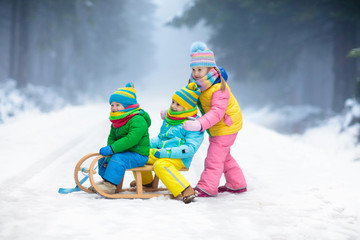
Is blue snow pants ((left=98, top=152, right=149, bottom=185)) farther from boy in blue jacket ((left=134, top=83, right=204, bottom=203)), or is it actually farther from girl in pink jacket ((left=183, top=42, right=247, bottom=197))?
girl in pink jacket ((left=183, top=42, right=247, bottom=197))

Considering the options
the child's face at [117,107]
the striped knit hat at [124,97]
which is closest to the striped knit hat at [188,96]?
the striped knit hat at [124,97]

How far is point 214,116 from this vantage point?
4.94m

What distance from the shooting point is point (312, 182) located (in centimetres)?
605

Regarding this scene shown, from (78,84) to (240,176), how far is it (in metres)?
30.6

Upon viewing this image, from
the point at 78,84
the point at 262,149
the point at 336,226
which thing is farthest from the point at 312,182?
the point at 78,84

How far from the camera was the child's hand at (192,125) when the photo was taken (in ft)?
15.5

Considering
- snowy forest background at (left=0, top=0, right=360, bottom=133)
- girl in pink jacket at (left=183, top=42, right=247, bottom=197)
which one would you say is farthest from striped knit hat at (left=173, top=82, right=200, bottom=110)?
snowy forest background at (left=0, top=0, right=360, bottom=133)

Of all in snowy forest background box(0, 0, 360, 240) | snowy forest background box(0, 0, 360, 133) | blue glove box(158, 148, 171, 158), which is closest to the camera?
snowy forest background box(0, 0, 360, 240)

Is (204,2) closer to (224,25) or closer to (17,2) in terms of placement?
(224,25)

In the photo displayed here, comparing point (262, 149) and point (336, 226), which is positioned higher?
point (262, 149)

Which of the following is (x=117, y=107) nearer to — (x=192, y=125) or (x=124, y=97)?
(x=124, y=97)

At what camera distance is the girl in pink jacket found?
16.5ft

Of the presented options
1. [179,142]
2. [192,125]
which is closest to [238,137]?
Answer: [179,142]

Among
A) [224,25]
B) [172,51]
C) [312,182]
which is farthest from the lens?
[172,51]
